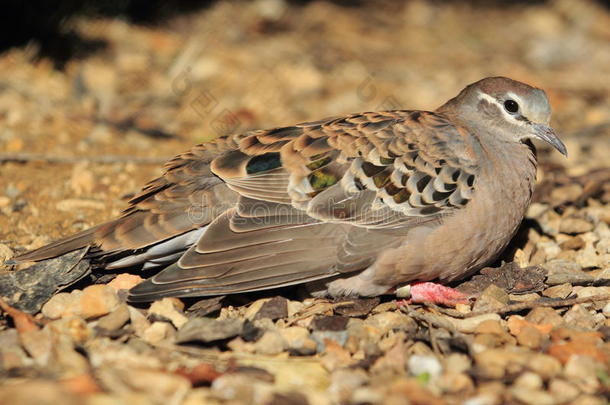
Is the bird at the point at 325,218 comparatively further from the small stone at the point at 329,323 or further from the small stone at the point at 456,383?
the small stone at the point at 456,383

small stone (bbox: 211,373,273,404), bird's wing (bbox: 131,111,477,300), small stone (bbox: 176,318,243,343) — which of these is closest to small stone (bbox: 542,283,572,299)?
bird's wing (bbox: 131,111,477,300)

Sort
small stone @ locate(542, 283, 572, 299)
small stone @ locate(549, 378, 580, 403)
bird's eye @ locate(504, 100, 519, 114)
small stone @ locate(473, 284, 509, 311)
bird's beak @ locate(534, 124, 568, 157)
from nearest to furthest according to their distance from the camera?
small stone @ locate(549, 378, 580, 403) → small stone @ locate(473, 284, 509, 311) → small stone @ locate(542, 283, 572, 299) → bird's beak @ locate(534, 124, 568, 157) → bird's eye @ locate(504, 100, 519, 114)

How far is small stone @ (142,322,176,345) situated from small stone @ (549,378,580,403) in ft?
6.21

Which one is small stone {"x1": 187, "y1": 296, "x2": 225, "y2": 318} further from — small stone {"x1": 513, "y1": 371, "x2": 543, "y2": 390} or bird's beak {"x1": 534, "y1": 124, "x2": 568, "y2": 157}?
bird's beak {"x1": 534, "y1": 124, "x2": 568, "y2": 157}

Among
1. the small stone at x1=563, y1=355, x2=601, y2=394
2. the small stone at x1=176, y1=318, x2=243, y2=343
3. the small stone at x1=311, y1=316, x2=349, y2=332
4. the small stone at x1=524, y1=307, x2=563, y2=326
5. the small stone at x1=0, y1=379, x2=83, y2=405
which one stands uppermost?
the small stone at x1=0, y1=379, x2=83, y2=405

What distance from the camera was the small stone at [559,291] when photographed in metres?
4.73

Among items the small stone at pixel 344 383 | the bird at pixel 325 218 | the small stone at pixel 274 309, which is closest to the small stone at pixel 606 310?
the bird at pixel 325 218

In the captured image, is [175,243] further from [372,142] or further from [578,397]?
[578,397]

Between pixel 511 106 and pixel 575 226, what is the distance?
44.0 inches

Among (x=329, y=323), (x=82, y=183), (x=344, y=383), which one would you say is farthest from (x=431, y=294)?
(x=82, y=183)

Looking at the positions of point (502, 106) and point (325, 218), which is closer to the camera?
point (325, 218)

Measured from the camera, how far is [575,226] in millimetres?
5645

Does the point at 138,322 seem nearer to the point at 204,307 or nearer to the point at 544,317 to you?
the point at 204,307

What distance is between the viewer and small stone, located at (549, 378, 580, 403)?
3.48 metres
